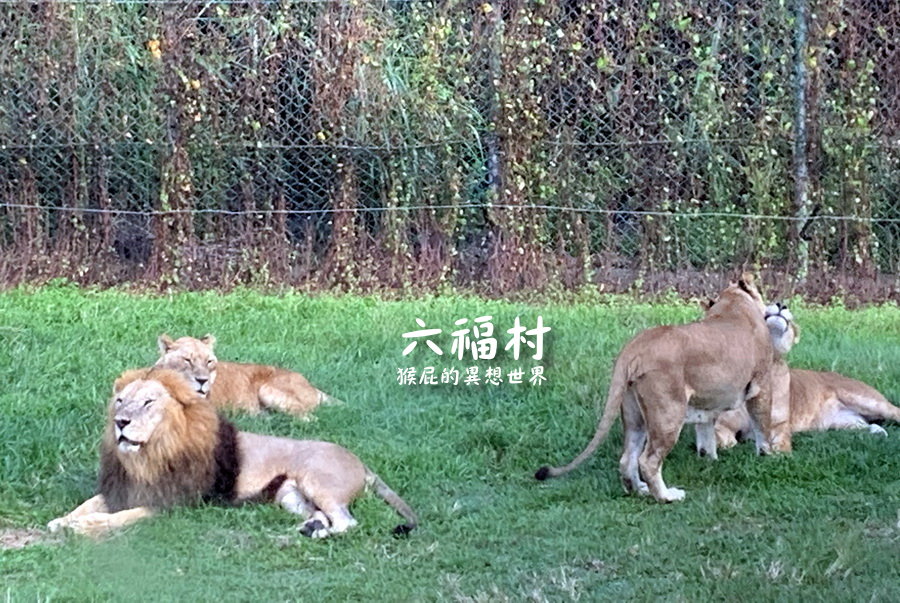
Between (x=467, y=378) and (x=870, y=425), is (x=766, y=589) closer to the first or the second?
(x=870, y=425)

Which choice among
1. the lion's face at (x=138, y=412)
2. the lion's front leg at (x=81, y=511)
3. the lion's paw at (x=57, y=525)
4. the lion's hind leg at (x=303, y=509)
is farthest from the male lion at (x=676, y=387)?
the lion's paw at (x=57, y=525)

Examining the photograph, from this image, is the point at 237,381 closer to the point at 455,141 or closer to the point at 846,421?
the point at 846,421

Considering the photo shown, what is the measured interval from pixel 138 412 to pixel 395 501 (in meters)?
0.93

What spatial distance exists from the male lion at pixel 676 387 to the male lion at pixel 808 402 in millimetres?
236

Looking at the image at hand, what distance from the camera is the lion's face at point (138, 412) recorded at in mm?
4910

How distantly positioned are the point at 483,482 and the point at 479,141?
3.89 m

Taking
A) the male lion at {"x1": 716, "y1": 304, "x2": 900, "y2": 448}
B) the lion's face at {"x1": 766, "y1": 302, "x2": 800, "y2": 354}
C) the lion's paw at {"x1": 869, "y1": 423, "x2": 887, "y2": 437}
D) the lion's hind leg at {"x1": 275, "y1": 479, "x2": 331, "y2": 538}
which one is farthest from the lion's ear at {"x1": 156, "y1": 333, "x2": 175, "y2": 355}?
the lion's paw at {"x1": 869, "y1": 423, "x2": 887, "y2": 437}

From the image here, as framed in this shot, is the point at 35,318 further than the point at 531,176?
No

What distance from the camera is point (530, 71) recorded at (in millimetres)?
9039

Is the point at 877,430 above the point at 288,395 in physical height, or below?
below

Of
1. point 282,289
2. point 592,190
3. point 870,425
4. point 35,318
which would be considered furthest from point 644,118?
point 35,318

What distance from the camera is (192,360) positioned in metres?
6.03

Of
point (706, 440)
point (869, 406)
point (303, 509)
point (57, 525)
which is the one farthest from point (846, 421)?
point (57, 525)

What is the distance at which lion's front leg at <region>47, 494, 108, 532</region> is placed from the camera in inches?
194
